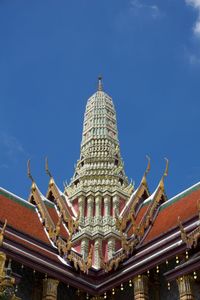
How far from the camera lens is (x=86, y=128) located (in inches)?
979

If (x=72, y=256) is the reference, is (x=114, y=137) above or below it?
above

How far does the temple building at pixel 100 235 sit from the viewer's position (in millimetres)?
13672

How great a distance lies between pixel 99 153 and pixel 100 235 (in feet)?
16.1

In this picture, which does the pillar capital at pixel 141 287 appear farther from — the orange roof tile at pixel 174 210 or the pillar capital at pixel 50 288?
the orange roof tile at pixel 174 210

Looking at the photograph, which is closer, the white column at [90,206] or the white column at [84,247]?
the white column at [84,247]

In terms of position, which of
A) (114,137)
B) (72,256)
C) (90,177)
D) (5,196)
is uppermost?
(114,137)

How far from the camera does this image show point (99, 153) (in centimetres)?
2273

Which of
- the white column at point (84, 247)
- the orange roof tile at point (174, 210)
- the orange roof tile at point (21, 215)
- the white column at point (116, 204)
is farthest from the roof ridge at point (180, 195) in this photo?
the orange roof tile at point (21, 215)

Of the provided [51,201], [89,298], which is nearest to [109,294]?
[89,298]

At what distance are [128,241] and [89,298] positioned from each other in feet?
6.76

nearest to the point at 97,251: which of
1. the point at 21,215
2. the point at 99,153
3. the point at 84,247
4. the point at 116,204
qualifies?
the point at 84,247

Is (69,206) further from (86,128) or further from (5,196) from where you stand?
(86,128)

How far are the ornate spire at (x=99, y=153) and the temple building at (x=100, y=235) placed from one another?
0.04m

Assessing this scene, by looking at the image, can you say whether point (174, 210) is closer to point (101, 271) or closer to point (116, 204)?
point (116, 204)
